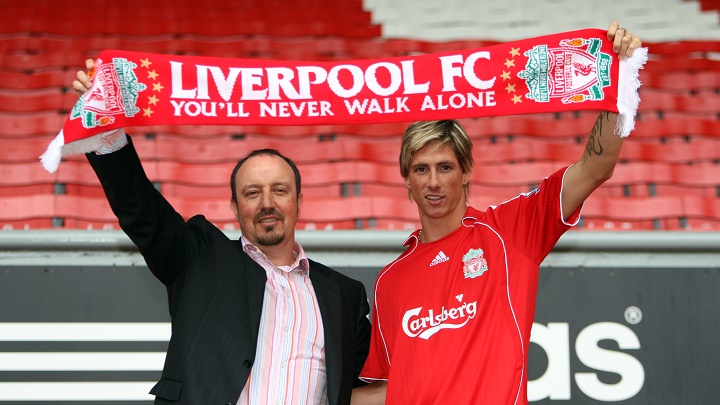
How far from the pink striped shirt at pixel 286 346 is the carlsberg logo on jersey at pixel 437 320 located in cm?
23

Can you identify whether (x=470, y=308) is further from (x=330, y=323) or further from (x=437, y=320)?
(x=330, y=323)

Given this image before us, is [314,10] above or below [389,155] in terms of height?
above

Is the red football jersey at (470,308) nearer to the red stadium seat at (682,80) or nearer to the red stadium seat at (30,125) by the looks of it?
the red stadium seat at (30,125)

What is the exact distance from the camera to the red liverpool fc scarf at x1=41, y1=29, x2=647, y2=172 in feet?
6.67

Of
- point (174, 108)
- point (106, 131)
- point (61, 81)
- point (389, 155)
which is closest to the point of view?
point (106, 131)

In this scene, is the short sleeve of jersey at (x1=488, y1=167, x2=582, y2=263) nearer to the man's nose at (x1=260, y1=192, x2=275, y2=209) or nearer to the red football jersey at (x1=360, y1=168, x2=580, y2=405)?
the red football jersey at (x1=360, y1=168, x2=580, y2=405)

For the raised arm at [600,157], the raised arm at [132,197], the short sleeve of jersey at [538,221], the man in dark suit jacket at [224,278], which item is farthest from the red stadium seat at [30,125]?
the raised arm at [600,157]

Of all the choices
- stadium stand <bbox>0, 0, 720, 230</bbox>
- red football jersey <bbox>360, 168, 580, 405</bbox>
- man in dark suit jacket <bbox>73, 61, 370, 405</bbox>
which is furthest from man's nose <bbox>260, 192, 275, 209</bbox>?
stadium stand <bbox>0, 0, 720, 230</bbox>

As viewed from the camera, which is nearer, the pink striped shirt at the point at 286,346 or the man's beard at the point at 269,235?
the pink striped shirt at the point at 286,346

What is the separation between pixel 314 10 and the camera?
16.0 feet

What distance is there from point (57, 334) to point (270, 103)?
1.18 m

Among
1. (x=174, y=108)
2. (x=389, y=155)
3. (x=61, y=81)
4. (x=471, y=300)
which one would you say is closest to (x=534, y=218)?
(x=471, y=300)

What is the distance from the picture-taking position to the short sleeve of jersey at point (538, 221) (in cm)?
206

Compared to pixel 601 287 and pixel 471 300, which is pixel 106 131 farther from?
pixel 601 287
